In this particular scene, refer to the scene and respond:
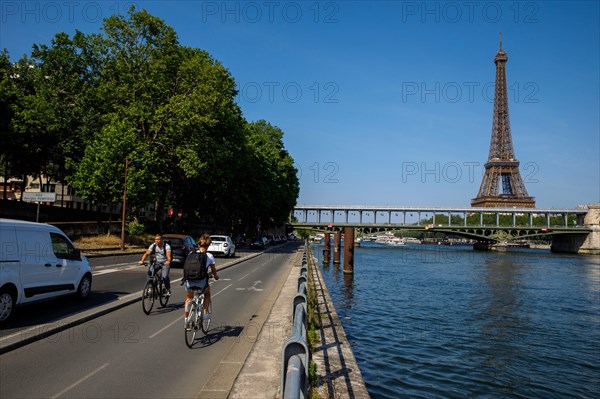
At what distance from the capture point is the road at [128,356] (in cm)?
596

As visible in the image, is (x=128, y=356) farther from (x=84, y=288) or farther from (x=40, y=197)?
(x=40, y=197)

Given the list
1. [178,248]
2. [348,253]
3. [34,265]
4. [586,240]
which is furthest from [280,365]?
[586,240]

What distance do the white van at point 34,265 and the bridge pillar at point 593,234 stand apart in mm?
109573

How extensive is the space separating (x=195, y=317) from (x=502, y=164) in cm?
14914

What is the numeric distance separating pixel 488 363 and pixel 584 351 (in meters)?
4.28

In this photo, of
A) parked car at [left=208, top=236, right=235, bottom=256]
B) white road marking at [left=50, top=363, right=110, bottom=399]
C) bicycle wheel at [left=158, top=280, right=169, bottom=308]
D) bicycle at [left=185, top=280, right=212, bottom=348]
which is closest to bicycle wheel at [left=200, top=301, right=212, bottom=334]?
bicycle at [left=185, top=280, right=212, bottom=348]

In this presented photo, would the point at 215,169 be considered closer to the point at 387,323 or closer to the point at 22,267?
the point at 387,323

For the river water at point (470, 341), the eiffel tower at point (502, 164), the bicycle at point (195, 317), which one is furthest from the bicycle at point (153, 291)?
the eiffel tower at point (502, 164)

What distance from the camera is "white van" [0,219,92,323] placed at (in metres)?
8.96

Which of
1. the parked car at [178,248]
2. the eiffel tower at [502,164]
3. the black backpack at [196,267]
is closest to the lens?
the black backpack at [196,267]

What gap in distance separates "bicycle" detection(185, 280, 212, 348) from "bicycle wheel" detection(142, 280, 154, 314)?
2.45 metres

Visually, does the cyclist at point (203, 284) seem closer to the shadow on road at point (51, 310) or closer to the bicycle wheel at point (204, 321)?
the bicycle wheel at point (204, 321)

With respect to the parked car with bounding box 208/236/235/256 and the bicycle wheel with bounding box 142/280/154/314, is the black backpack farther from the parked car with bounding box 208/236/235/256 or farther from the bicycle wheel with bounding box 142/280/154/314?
the parked car with bounding box 208/236/235/256

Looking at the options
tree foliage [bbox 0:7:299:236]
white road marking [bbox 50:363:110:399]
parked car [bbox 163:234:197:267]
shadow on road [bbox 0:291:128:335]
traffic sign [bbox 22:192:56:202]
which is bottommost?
white road marking [bbox 50:363:110:399]
